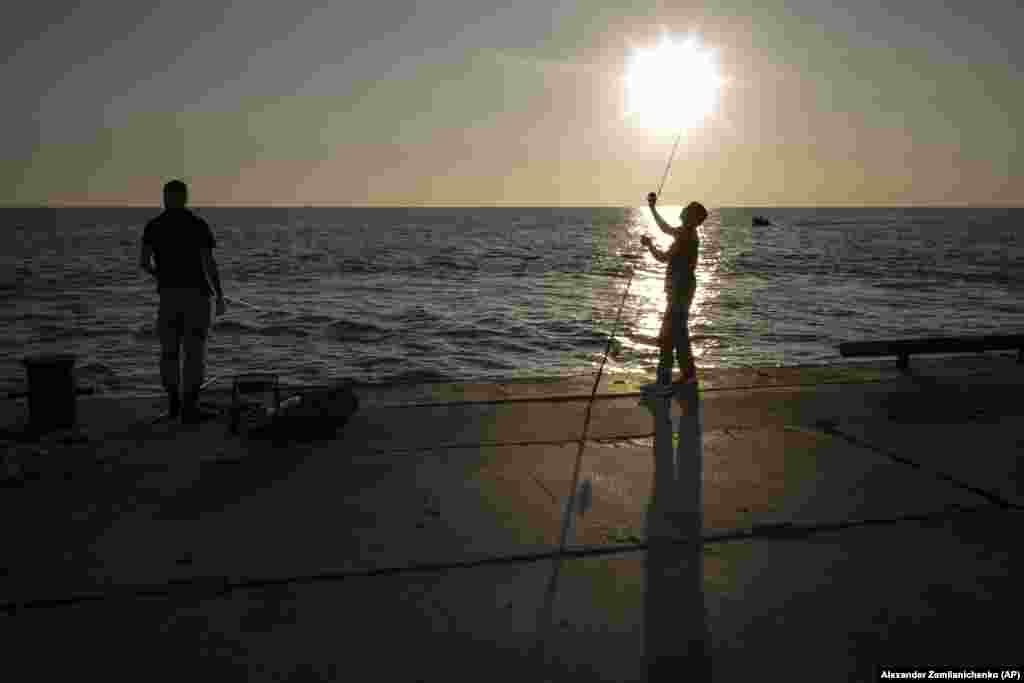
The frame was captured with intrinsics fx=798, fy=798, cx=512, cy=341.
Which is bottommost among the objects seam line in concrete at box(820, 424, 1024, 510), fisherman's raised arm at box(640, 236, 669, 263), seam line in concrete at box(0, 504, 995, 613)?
seam line in concrete at box(0, 504, 995, 613)

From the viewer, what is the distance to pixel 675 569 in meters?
3.57

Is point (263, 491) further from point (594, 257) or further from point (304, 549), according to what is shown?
point (594, 257)

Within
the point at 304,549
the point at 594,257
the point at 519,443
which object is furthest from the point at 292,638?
the point at 594,257

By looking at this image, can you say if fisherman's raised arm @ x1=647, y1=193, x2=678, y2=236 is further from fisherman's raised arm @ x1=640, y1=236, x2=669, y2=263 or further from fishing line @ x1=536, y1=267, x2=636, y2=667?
fishing line @ x1=536, y1=267, x2=636, y2=667

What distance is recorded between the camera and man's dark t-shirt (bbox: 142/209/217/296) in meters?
6.13

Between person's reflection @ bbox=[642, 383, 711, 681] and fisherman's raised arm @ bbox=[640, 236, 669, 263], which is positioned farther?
fisherman's raised arm @ bbox=[640, 236, 669, 263]

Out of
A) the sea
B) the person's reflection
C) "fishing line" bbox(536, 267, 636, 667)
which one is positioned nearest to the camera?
the person's reflection

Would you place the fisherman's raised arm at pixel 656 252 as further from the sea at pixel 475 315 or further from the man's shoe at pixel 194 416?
the man's shoe at pixel 194 416

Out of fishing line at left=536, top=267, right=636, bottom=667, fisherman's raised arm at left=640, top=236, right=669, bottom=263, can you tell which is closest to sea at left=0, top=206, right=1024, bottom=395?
fisherman's raised arm at left=640, top=236, right=669, bottom=263

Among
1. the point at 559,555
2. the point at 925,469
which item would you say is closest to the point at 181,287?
the point at 559,555

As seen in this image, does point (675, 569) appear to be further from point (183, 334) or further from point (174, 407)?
point (183, 334)

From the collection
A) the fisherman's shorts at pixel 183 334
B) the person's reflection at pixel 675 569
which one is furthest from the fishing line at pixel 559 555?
the fisherman's shorts at pixel 183 334

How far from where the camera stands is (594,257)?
55.5 metres

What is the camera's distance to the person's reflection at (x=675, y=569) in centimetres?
287
